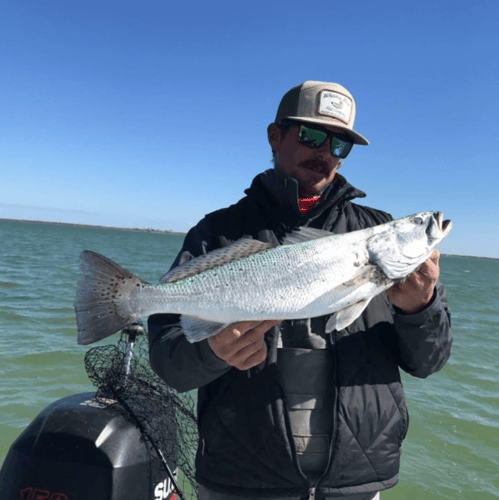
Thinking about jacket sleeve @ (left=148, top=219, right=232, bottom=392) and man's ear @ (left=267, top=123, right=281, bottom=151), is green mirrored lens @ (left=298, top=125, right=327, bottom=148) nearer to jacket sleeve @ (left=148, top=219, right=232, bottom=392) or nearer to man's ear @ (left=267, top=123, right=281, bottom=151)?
man's ear @ (left=267, top=123, right=281, bottom=151)

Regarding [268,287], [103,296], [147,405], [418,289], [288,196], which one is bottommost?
[147,405]

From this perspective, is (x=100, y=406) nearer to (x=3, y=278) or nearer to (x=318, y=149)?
(x=318, y=149)

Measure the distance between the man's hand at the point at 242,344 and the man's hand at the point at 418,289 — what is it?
957 mm

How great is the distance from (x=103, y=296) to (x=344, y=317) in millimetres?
1654

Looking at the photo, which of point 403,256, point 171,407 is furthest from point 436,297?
point 171,407

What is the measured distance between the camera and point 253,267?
289 cm

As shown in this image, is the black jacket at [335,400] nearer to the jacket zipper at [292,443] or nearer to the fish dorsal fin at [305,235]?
the jacket zipper at [292,443]

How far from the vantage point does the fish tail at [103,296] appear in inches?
109

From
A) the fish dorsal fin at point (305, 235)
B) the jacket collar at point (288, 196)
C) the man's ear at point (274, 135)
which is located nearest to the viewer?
the fish dorsal fin at point (305, 235)

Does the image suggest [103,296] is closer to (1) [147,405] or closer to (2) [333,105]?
(1) [147,405]

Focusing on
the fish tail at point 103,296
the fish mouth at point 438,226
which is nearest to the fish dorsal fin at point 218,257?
the fish tail at point 103,296

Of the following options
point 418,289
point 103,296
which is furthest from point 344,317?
point 103,296

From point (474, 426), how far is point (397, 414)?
7.91 meters

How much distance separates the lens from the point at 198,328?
2730mm
